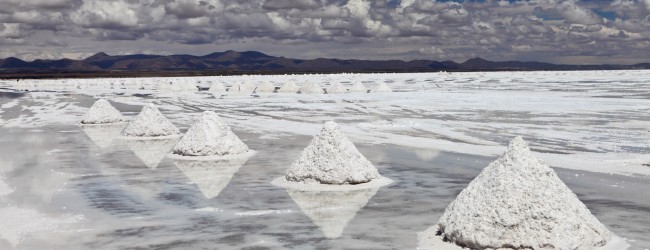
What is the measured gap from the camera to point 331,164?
1377 centimetres

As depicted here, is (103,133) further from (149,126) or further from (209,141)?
(209,141)

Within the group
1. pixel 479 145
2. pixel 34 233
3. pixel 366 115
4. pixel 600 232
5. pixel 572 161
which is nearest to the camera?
pixel 600 232

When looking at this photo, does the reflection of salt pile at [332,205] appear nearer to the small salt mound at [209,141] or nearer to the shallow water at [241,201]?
the shallow water at [241,201]

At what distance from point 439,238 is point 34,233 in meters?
6.06

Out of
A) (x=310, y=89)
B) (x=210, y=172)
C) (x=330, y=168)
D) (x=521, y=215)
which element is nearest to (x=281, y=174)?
(x=210, y=172)

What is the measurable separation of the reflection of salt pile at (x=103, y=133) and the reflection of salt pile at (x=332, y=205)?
11049mm

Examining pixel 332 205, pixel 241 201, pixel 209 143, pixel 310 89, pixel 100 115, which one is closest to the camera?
pixel 332 205

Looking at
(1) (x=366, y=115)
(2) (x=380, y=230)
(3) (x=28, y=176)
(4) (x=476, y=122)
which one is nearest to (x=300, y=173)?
(2) (x=380, y=230)

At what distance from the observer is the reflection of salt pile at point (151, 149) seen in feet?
58.0

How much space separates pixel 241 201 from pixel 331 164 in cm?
237

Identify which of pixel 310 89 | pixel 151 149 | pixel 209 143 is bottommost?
pixel 310 89

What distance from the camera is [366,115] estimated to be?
3406cm

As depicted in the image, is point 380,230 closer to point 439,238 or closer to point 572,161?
point 439,238

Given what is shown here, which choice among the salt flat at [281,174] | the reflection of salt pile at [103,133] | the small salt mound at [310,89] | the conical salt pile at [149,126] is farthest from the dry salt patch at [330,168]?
the small salt mound at [310,89]
